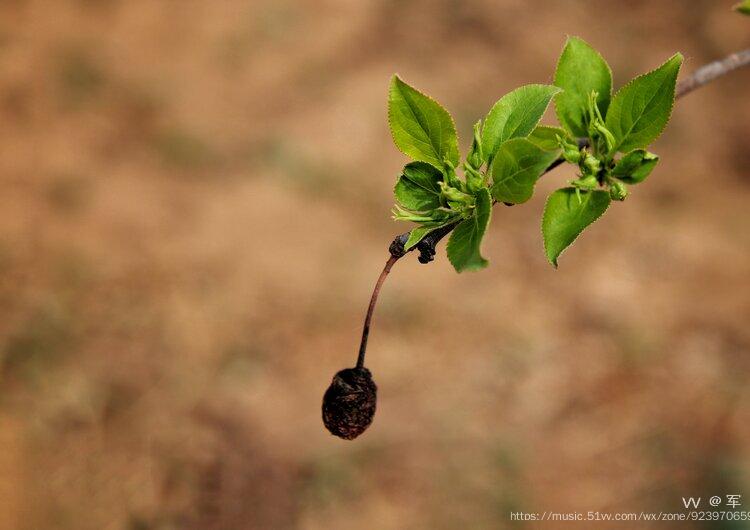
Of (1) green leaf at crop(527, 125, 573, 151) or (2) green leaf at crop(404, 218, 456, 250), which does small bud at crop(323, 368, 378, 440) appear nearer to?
(2) green leaf at crop(404, 218, 456, 250)

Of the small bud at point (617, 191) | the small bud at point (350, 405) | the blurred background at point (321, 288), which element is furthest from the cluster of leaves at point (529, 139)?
the blurred background at point (321, 288)

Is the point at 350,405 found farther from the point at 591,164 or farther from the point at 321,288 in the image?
the point at 321,288

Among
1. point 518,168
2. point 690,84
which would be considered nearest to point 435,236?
point 518,168

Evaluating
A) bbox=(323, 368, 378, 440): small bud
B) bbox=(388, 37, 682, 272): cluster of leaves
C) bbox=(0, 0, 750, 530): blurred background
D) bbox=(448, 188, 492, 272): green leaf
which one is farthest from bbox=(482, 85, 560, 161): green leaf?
bbox=(0, 0, 750, 530): blurred background

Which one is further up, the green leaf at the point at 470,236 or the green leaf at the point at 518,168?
the green leaf at the point at 518,168

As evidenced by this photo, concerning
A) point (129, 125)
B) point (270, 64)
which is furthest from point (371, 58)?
point (129, 125)

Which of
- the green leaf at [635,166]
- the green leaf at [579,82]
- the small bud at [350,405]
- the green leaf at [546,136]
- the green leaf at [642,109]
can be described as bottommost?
the small bud at [350,405]

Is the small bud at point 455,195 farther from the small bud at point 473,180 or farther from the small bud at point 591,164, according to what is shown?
the small bud at point 591,164
